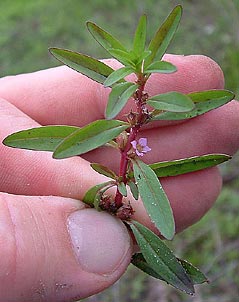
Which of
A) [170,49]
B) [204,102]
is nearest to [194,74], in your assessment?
[204,102]

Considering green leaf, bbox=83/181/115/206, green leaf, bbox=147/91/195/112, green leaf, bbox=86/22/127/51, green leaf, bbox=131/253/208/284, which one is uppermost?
green leaf, bbox=86/22/127/51

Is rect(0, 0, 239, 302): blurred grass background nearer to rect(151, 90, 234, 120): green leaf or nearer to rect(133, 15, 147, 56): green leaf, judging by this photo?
rect(151, 90, 234, 120): green leaf

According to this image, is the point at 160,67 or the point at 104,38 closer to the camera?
the point at 160,67

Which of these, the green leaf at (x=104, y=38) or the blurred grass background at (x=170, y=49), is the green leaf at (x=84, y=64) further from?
the blurred grass background at (x=170, y=49)

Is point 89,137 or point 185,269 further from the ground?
point 89,137

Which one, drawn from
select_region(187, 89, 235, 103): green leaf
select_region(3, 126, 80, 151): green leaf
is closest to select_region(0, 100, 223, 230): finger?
select_region(3, 126, 80, 151): green leaf

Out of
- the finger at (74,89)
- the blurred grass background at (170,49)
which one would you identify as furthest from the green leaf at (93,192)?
the blurred grass background at (170,49)

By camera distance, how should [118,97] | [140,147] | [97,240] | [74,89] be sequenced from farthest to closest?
[74,89] → [97,240] → [140,147] → [118,97]

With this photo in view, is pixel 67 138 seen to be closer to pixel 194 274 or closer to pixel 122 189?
pixel 122 189
